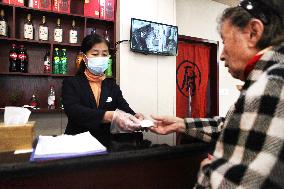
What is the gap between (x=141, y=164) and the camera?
1.03 metres

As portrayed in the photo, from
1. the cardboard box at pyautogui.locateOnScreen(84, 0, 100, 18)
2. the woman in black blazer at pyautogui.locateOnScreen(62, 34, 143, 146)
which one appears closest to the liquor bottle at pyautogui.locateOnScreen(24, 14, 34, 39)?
the cardboard box at pyautogui.locateOnScreen(84, 0, 100, 18)

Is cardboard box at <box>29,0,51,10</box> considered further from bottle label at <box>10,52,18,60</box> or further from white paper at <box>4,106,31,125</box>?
white paper at <box>4,106,31,125</box>

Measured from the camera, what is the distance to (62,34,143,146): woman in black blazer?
1635 millimetres

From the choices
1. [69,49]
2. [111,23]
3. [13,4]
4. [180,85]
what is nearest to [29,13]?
[13,4]

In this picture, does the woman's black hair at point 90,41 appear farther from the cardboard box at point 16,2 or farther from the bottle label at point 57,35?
the cardboard box at point 16,2

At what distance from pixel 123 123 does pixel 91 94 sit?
0.67 metres

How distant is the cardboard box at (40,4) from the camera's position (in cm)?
286

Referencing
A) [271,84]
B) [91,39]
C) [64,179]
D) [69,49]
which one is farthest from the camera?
[69,49]

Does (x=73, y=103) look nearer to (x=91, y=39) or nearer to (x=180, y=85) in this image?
(x=91, y=39)

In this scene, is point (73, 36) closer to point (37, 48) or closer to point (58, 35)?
point (58, 35)

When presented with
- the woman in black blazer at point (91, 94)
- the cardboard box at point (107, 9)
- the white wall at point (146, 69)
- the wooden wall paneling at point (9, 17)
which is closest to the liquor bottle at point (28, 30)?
the wooden wall paneling at point (9, 17)

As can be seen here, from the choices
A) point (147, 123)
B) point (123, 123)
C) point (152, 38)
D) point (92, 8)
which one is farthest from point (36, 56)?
point (147, 123)

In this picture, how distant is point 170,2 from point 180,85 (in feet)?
4.72

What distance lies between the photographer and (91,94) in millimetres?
1954
